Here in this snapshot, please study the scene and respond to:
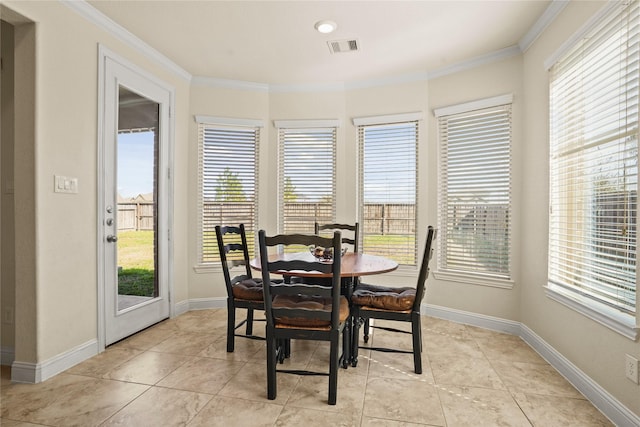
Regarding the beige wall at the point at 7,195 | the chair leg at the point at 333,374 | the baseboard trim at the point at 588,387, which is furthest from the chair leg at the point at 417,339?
the beige wall at the point at 7,195

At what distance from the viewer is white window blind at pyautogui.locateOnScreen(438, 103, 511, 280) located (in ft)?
11.2

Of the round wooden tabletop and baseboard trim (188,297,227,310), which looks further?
baseboard trim (188,297,227,310)

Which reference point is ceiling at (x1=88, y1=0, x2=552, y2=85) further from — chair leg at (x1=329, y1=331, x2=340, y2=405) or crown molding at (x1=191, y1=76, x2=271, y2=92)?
chair leg at (x1=329, y1=331, x2=340, y2=405)

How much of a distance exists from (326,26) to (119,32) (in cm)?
177

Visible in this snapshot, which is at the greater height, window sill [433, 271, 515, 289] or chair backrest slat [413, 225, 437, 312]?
chair backrest slat [413, 225, 437, 312]

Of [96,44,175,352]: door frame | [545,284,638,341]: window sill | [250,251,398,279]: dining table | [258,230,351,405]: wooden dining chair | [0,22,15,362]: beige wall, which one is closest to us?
[545,284,638,341]: window sill

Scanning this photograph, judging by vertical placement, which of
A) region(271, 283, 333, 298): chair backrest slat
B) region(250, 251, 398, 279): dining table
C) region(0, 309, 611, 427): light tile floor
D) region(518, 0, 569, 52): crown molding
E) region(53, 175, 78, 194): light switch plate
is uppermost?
region(518, 0, 569, 52): crown molding

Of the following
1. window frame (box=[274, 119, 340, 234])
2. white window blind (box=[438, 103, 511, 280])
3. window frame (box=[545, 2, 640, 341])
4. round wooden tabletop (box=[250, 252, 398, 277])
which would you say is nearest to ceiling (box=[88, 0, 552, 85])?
window frame (box=[545, 2, 640, 341])

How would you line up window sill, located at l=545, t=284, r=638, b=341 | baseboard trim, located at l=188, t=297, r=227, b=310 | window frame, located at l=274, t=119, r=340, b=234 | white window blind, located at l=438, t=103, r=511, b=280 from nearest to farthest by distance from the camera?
window sill, located at l=545, t=284, r=638, b=341
white window blind, located at l=438, t=103, r=511, b=280
baseboard trim, located at l=188, t=297, r=227, b=310
window frame, located at l=274, t=119, r=340, b=234

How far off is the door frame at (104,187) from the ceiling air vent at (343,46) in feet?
5.84

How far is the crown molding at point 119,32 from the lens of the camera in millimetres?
2627

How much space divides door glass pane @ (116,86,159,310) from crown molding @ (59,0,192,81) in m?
0.44

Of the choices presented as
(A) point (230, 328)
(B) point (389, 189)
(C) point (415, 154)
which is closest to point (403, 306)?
(A) point (230, 328)

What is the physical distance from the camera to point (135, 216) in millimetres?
3312
